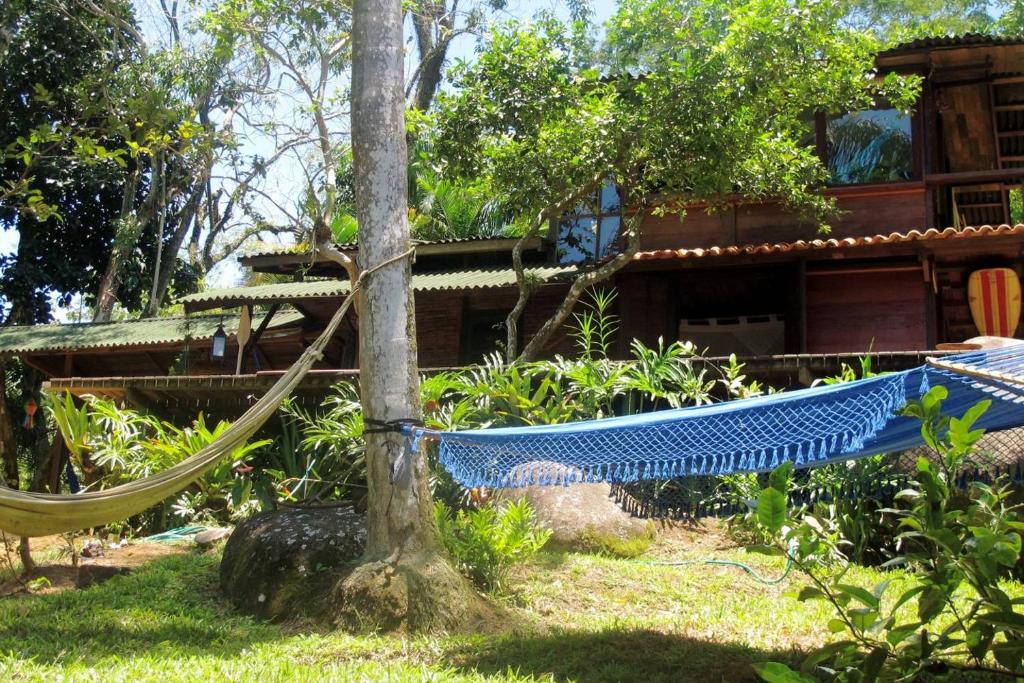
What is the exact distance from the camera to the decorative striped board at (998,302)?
830cm

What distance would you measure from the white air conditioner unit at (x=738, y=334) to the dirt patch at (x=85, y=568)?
5.21m

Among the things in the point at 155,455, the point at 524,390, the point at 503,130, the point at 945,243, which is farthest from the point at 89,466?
the point at 945,243

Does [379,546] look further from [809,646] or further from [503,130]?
[503,130]

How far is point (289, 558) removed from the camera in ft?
17.0

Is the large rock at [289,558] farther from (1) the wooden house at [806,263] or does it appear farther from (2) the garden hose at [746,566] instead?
(1) the wooden house at [806,263]

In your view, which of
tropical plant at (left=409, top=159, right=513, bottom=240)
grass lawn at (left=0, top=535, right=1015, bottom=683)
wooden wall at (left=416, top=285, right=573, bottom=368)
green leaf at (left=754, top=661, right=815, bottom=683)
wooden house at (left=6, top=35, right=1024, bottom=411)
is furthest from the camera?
tropical plant at (left=409, top=159, right=513, bottom=240)

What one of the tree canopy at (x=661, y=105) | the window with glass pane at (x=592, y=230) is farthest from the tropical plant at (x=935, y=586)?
the window with glass pane at (x=592, y=230)

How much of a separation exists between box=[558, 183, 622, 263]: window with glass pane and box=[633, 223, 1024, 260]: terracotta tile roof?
3.45 feet

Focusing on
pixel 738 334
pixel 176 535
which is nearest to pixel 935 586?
pixel 176 535

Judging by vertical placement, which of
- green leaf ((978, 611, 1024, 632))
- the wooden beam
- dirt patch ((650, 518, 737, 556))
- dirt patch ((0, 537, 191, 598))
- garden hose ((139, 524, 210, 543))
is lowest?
dirt patch ((650, 518, 737, 556))

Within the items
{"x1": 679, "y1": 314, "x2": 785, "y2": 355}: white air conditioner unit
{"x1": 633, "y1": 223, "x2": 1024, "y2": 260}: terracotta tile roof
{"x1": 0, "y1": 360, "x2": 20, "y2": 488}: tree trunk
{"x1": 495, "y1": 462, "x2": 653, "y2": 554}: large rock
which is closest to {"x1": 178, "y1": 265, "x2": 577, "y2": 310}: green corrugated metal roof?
{"x1": 633, "y1": 223, "x2": 1024, "y2": 260}: terracotta tile roof

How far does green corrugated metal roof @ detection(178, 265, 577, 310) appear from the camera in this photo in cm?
930

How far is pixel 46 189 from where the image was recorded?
47.5ft

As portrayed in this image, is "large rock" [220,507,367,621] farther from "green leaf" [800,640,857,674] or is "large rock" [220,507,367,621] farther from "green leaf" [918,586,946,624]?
"green leaf" [918,586,946,624]
